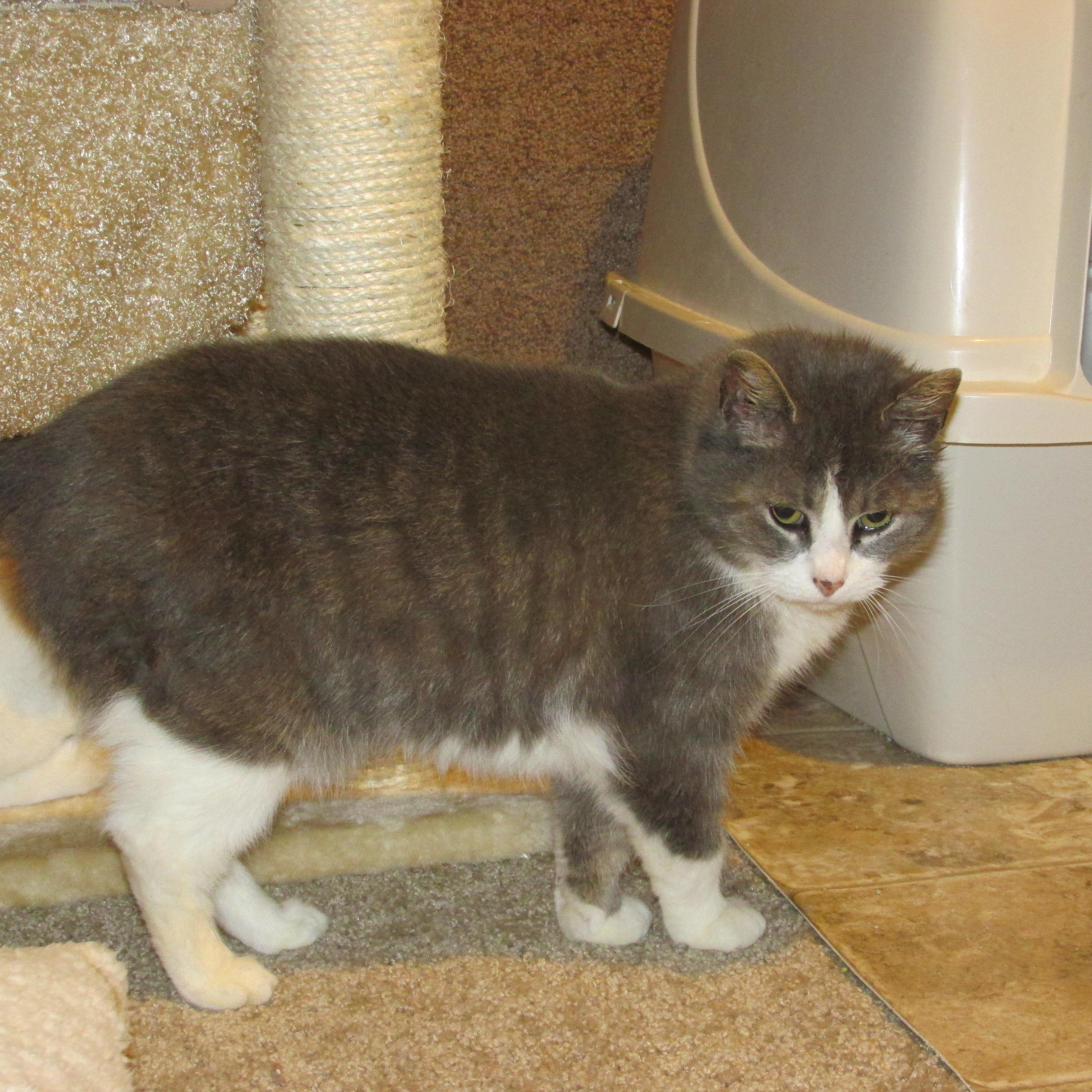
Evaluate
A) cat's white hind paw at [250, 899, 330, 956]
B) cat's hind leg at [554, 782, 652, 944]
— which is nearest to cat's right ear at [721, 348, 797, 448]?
cat's hind leg at [554, 782, 652, 944]

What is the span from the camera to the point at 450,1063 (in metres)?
1.38

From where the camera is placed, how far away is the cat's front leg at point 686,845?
1467 millimetres

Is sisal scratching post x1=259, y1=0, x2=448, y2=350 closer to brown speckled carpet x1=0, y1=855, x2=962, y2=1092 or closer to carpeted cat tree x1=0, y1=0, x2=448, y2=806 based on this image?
carpeted cat tree x1=0, y1=0, x2=448, y2=806

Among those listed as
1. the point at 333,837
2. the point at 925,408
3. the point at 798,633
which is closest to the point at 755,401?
the point at 925,408

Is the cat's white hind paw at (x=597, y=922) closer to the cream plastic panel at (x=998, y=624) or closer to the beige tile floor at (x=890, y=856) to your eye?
the beige tile floor at (x=890, y=856)

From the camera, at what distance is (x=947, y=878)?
1693mm

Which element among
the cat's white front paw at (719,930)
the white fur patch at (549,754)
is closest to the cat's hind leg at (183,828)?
the white fur patch at (549,754)

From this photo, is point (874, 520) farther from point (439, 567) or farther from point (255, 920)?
point (255, 920)

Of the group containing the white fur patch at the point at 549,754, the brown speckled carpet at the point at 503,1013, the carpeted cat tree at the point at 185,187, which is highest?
the carpeted cat tree at the point at 185,187

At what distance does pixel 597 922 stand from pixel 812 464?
0.67m

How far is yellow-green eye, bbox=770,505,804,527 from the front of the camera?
142 cm

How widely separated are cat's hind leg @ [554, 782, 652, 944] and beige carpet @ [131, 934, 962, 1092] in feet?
0.17

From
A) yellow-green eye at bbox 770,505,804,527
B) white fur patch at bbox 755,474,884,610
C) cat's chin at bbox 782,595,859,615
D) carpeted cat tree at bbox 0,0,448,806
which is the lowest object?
cat's chin at bbox 782,595,859,615

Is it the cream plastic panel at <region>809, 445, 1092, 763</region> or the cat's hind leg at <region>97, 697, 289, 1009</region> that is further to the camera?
the cream plastic panel at <region>809, 445, 1092, 763</region>
